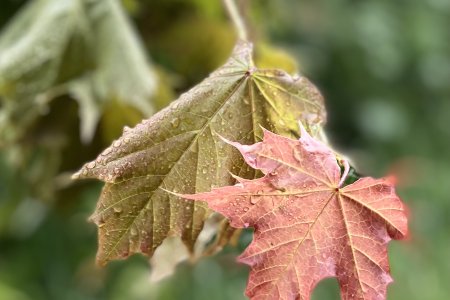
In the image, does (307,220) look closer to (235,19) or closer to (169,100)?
(235,19)

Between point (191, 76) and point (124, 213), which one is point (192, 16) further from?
point (124, 213)

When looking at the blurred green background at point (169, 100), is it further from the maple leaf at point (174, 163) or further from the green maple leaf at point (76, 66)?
the maple leaf at point (174, 163)

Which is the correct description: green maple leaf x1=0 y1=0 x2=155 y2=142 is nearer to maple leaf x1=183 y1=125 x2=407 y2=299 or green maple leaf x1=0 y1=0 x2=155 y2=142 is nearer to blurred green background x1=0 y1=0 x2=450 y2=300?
blurred green background x1=0 y1=0 x2=450 y2=300

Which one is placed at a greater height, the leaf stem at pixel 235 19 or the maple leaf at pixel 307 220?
the leaf stem at pixel 235 19

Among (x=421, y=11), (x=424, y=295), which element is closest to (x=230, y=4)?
(x=424, y=295)

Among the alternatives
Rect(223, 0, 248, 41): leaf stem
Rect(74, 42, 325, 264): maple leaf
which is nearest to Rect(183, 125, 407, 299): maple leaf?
Rect(74, 42, 325, 264): maple leaf

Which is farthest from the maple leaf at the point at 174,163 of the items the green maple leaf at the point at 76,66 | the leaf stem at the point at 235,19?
the green maple leaf at the point at 76,66

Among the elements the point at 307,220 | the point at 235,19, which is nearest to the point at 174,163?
the point at 307,220
